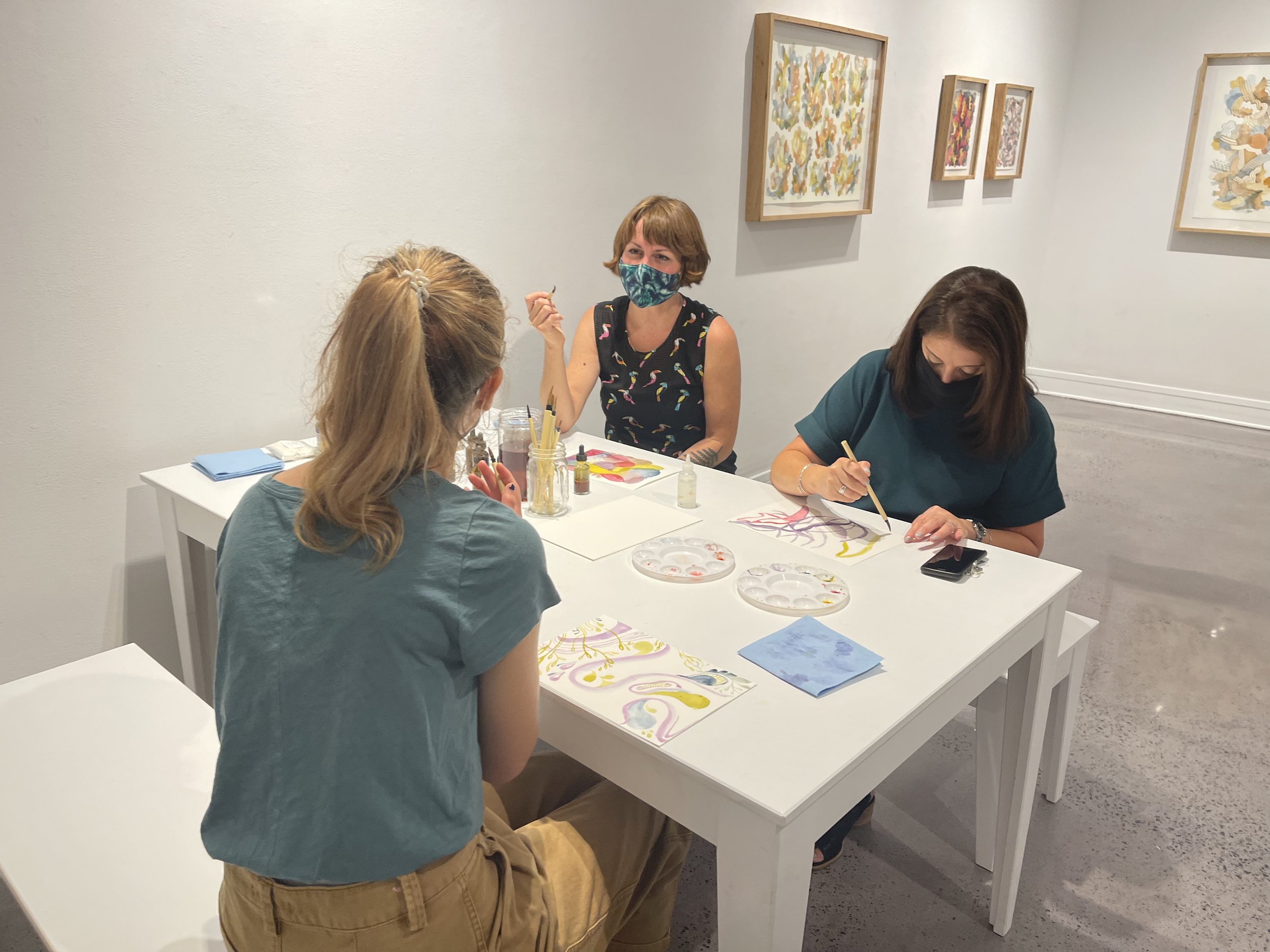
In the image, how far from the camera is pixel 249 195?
79.6 inches

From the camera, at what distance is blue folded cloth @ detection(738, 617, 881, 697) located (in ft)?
3.76

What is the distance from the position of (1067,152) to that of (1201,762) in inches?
177

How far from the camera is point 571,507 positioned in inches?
69.2

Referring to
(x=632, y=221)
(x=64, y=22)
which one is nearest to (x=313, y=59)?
(x=64, y=22)

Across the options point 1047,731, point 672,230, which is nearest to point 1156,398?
point 1047,731

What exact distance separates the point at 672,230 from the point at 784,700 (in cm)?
148

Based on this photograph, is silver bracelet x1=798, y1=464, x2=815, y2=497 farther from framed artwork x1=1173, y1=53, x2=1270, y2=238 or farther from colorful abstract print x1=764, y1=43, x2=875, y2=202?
framed artwork x1=1173, y1=53, x2=1270, y2=238

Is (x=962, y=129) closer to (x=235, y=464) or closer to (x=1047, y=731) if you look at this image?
(x=1047, y=731)

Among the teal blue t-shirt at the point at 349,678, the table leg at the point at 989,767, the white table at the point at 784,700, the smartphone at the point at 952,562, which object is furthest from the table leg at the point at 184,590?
the table leg at the point at 989,767

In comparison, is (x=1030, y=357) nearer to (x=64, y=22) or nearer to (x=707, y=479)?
(x=707, y=479)

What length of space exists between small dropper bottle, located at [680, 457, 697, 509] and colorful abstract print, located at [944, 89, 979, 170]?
3.28 metres

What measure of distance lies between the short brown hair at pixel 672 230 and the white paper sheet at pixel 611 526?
819mm

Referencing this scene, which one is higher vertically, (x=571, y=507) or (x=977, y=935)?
(x=571, y=507)

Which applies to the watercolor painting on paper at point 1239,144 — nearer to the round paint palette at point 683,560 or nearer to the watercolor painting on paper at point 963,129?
the watercolor painting on paper at point 963,129
